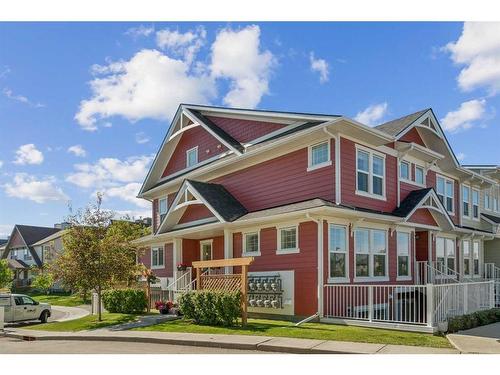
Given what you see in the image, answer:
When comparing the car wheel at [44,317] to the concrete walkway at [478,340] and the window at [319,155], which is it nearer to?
the window at [319,155]

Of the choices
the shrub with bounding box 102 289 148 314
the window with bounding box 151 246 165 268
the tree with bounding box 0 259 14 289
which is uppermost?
the window with bounding box 151 246 165 268

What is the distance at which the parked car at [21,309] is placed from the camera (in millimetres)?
20562

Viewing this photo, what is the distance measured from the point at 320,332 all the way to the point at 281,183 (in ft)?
21.9

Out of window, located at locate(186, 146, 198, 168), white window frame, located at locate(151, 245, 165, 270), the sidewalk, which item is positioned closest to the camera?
the sidewalk

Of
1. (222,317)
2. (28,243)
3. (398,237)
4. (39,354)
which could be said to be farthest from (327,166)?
(28,243)

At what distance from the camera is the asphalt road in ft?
35.6

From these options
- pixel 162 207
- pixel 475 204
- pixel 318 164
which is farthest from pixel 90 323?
pixel 475 204

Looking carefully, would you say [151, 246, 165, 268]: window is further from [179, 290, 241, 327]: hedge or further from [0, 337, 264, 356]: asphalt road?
[0, 337, 264, 356]: asphalt road

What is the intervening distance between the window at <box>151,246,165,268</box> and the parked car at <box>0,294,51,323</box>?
5520mm

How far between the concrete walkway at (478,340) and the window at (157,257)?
15472mm

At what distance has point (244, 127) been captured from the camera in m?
20.8

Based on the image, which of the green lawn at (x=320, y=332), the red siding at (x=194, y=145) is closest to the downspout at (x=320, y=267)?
the green lawn at (x=320, y=332)

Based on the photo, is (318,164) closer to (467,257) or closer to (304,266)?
(304,266)

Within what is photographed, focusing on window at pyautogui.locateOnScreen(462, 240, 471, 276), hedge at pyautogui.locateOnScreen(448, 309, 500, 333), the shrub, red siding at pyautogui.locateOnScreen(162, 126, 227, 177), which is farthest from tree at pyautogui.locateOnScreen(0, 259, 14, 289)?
hedge at pyautogui.locateOnScreen(448, 309, 500, 333)
